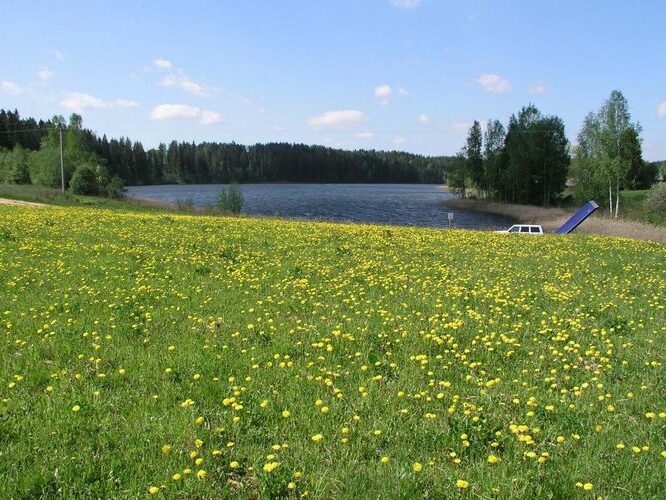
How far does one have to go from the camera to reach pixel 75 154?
100688mm

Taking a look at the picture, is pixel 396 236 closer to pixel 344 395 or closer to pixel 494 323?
pixel 494 323

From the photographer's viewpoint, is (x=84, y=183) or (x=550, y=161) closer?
(x=84, y=183)

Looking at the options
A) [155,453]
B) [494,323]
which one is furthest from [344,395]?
[494,323]

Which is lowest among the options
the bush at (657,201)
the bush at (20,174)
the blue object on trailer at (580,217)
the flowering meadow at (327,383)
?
the flowering meadow at (327,383)

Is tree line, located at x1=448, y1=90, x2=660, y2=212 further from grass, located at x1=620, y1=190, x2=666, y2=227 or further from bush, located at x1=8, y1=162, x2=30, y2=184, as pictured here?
bush, located at x1=8, y1=162, x2=30, y2=184

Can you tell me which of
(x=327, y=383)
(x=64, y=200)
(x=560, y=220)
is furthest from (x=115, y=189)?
(x=327, y=383)

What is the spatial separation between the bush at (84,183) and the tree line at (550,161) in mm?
68154

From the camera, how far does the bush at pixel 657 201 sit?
6112 centimetres

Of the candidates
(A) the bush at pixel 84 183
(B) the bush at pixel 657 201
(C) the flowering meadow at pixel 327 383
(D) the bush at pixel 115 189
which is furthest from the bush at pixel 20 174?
(B) the bush at pixel 657 201

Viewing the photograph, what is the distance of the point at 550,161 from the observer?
93.2m

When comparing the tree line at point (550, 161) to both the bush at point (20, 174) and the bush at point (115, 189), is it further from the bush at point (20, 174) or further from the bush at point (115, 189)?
Answer: the bush at point (20, 174)

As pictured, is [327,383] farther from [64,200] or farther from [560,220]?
[560,220]

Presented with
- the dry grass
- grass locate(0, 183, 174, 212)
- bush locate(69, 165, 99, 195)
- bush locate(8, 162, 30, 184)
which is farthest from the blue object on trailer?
bush locate(8, 162, 30, 184)

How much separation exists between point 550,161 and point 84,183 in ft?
250
